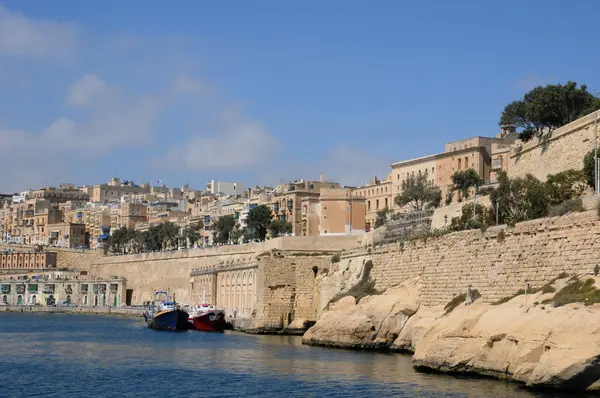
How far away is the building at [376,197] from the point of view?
77.3m

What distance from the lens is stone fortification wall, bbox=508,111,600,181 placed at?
3569 centimetres

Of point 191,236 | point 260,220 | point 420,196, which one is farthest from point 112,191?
point 420,196

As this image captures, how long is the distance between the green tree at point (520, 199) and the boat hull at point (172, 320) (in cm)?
1772

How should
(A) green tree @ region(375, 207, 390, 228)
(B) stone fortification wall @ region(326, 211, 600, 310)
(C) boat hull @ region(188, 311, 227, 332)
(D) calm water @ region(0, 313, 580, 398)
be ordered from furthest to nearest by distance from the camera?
1. (A) green tree @ region(375, 207, 390, 228)
2. (C) boat hull @ region(188, 311, 227, 332)
3. (B) stone fortification wall @ region(326, 211, 600, 310)
4. (D) calm water @ region(0, 313, 580, 398)

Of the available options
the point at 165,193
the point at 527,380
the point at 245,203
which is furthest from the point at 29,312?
the point at 527,380

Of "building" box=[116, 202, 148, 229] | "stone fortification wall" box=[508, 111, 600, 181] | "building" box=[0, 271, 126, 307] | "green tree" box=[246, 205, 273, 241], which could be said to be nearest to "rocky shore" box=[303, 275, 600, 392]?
"stone fortification wall" box=[508, 111, 600, 181]

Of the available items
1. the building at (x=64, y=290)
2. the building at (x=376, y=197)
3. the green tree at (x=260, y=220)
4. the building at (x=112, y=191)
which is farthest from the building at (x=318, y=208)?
the building at (x=112, y=191)

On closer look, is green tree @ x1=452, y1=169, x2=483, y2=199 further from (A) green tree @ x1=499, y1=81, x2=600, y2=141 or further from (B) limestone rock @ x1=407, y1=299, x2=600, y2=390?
(B) limestone rock @ x1=407, y1=299, x2=600, y2=390

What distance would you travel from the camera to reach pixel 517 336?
22016 mm

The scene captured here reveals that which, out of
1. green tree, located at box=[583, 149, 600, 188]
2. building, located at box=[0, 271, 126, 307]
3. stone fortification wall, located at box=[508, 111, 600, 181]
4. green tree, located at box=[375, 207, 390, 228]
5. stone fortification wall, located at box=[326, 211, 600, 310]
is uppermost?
green tree, located at box=[375, 207, 390, 228]

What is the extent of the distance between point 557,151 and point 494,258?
11.7 metres

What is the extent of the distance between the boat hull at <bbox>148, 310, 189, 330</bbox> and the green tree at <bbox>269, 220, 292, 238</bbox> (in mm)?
32196

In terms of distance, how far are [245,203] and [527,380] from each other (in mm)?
80966

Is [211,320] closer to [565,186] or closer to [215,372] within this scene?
[565,186]
